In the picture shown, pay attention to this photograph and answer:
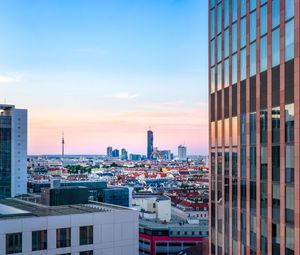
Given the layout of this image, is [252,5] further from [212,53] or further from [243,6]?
[212,53]

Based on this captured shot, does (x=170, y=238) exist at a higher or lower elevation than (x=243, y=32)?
lower

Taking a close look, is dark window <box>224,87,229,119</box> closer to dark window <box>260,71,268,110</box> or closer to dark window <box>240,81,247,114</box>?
dark window <box>240,81,247,114</box>

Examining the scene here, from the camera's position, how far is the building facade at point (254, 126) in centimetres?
2794

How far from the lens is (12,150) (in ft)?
530

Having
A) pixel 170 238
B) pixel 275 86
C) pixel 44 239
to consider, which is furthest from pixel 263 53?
pixel 170 238

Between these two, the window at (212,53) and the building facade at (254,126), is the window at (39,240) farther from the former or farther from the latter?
the window at (212,53)

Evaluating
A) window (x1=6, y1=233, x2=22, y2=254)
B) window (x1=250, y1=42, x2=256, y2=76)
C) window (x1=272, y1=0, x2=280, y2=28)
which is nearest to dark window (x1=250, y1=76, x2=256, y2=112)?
window (x1=250, y1=42, x2=256, y2=76)

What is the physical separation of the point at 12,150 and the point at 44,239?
110088 millimetres

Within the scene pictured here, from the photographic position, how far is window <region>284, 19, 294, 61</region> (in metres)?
27.6

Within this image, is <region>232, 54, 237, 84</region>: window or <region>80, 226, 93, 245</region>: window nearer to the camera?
<region>232, 54, 237, 84</region>: window

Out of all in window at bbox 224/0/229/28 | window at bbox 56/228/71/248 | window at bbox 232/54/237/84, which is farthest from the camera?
window at bbox 56/228/71/248

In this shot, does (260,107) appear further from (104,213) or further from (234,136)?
(104,213)

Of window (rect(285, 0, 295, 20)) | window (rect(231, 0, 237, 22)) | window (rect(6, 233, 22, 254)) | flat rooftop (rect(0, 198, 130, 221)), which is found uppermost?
window (rect(231, 0, 237, 22))

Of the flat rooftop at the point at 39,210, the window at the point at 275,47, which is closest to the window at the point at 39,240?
the flat rooftop at the point at 39,210
